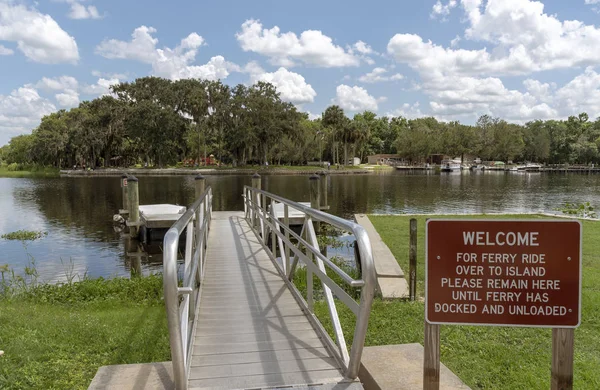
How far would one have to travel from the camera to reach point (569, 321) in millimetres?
2543

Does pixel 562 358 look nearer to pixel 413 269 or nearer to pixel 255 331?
pixel 255 331

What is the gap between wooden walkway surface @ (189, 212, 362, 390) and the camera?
329 centimetres

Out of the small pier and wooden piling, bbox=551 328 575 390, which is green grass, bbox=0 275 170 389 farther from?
wooden piling, bbox=551 328 575 390

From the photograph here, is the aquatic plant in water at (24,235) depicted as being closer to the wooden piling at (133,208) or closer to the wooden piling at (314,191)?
the wooden piling at (133,208)

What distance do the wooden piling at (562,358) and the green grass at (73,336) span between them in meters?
3.47

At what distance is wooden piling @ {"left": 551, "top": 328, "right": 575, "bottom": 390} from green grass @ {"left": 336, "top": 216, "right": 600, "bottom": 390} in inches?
46.7

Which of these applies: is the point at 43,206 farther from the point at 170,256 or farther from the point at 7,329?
the point at 170,256

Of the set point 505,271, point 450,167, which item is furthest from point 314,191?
point 450,167

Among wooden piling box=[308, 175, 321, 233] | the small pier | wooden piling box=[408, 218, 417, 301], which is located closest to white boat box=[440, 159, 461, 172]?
wooden piling box=[308, 175, 321, 233]

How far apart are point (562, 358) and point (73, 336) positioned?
471 cm

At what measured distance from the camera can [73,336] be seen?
16.4 feet

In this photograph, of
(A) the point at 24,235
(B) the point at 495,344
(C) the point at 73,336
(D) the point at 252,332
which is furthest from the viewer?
(A) the point at 24,235

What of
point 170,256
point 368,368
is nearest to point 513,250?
point 368,368

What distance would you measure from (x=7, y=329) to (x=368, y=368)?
4225mm
